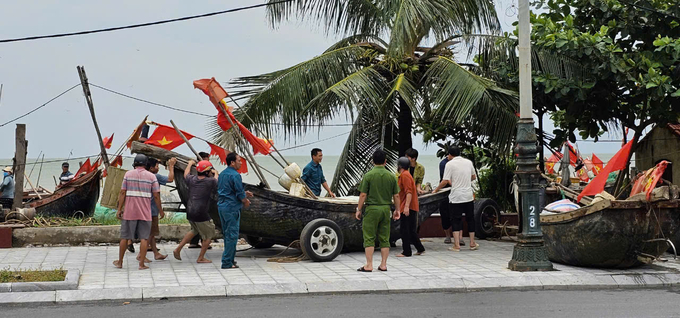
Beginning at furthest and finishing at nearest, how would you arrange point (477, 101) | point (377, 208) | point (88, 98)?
point (88, 98) → point (477, 101) → point (377, 208)

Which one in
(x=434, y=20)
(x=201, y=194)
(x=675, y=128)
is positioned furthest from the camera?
(x=434, y=20)

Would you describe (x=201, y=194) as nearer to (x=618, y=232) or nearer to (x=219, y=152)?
(x=219, y=152)

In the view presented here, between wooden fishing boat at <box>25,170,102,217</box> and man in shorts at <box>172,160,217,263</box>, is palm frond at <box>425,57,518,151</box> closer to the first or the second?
man in shorts at <box>172,160,217,263</box>

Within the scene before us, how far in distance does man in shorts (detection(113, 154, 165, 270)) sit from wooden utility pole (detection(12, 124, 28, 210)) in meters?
5.50

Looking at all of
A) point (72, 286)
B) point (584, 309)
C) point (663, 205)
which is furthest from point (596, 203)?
point (72, 286)

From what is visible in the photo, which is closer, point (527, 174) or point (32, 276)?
point (32, 276)

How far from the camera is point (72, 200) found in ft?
56.2

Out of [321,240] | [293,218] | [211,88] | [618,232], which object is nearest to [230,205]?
[293,218]

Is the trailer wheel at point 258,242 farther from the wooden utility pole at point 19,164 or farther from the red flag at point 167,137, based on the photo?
the wooden utility pole at point 19,164

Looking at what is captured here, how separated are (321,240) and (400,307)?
3561 mm

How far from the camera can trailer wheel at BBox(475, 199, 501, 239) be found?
580 inches

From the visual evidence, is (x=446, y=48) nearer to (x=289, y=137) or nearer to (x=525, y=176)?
(x=289, y=137)

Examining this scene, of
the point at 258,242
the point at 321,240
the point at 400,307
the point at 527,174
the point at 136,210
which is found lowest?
the point at 400,307

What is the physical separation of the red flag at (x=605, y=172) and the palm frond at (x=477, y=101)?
1918 millimetres
